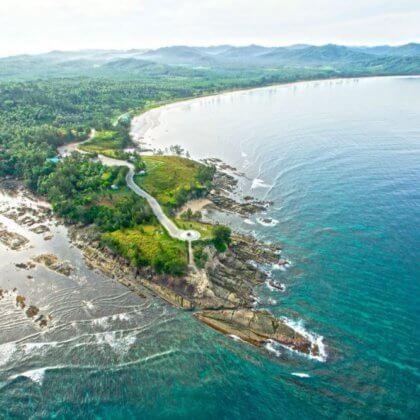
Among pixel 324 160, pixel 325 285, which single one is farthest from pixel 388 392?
pixel 324 160

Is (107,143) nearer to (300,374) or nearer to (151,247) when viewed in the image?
(151,247)

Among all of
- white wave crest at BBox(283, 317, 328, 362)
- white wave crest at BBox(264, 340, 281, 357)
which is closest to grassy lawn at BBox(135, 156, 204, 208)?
white wave crest at BBox(283, 317, 328, 362)

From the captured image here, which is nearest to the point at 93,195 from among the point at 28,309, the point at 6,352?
the point at 28,309

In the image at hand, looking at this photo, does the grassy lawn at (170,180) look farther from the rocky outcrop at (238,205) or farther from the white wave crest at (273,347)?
the white wave crest at (273,347)

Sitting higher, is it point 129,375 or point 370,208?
point 370,208

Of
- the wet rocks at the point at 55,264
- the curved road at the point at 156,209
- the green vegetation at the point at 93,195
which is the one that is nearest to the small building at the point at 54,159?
the green vegetation at the point at 93,195

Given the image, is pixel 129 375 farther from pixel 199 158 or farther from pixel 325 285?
pixel 199 158
